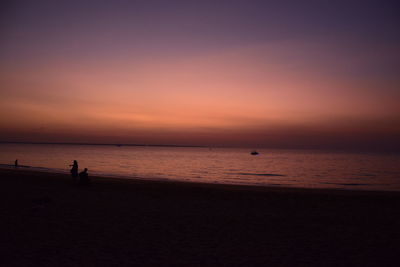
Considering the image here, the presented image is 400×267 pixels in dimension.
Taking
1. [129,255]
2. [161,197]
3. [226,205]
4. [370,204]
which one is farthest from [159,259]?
[370,204]

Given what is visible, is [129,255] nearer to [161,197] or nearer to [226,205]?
[226,205]

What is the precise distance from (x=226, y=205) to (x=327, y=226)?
5.08 meters

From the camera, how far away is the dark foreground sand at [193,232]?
7113mm

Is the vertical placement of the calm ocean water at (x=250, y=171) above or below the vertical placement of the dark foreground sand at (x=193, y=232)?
below

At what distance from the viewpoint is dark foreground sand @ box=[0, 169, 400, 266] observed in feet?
23.3

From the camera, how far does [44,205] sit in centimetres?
1195

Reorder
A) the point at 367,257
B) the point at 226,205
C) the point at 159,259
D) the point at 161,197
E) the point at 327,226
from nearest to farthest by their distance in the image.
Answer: the point at 159,259, the point at 367,257, the point at 327,226, the point at 226,205, the point at 161,197

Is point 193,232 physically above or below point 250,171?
above

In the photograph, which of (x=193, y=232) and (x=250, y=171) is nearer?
(x=193, y=232)

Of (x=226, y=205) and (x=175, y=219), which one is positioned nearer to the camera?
(x=175, y=219)

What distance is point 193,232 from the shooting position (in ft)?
31.0

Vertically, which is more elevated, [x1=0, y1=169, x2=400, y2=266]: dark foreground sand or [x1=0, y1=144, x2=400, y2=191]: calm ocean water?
[x1=0, y1=169, x2=400, y2=266]: dark foreground sand

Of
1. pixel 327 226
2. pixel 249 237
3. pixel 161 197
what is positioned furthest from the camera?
pixel 161 197

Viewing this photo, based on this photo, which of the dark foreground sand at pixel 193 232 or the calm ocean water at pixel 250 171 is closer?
the dark foreground sand at pixel 193 232
